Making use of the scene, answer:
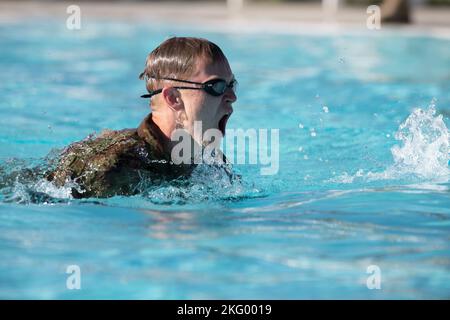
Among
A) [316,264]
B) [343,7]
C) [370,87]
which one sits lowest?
[316,264]

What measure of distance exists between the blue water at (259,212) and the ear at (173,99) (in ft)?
1.09

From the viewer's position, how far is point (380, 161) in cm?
572

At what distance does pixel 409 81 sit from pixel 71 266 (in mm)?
6784

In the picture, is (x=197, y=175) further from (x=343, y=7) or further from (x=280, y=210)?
(x=343, y=7)

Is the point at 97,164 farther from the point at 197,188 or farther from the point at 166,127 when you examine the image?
the point at 197,188

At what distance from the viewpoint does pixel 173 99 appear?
13.7 feet

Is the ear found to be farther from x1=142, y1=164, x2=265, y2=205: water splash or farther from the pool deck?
the pool deck

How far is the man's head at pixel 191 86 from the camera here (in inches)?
163

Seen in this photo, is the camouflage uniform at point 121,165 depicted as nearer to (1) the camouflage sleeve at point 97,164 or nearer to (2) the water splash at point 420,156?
(1) the camouflage sleeve at point 97,164

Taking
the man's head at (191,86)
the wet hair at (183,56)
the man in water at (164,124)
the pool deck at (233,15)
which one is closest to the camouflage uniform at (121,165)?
the man in water at (164,124)

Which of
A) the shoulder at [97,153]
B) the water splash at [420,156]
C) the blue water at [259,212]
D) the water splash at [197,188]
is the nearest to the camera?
the blue water at [259,212]

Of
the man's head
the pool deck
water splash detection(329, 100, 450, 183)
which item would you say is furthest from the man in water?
the pool deck
